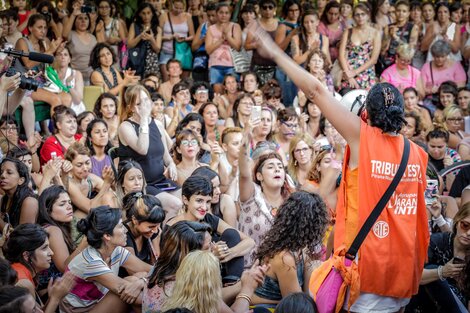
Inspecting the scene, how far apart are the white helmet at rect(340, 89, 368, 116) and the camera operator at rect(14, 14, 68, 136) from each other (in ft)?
15.2

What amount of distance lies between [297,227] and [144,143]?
8.90 ft

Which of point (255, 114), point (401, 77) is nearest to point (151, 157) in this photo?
point (255, 114)

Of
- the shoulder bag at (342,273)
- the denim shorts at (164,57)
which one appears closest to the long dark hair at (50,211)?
the shoulder bag at (342,273)

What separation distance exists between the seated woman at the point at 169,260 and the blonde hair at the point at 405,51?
262 inches

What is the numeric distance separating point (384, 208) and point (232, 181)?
3.32 m

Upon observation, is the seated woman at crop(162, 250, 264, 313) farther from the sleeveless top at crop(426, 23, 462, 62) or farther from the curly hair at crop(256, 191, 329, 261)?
the sleeveless top at crop(426, 23, 462, 62)

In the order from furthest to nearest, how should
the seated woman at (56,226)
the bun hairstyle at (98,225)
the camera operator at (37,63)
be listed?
1. the camera operator at (37,63)
2. the seated woman at (56,226)
3. the bun hairstyle at (98,225)

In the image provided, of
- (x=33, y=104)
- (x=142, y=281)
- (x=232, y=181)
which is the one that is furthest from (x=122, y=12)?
(x=142, y=281)

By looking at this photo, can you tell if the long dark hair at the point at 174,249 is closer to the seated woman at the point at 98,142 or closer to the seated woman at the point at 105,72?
the seated woman at the point at 98,142

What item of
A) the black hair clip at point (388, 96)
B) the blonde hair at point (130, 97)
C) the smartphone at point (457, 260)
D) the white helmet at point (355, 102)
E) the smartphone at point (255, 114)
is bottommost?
the smartphone at point (457, 260)

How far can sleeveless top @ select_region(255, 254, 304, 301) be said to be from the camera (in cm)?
464

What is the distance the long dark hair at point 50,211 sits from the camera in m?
5.77

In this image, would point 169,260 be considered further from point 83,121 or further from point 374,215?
point 83,121

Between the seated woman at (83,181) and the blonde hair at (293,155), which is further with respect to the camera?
the blonde hair at (293,155)
